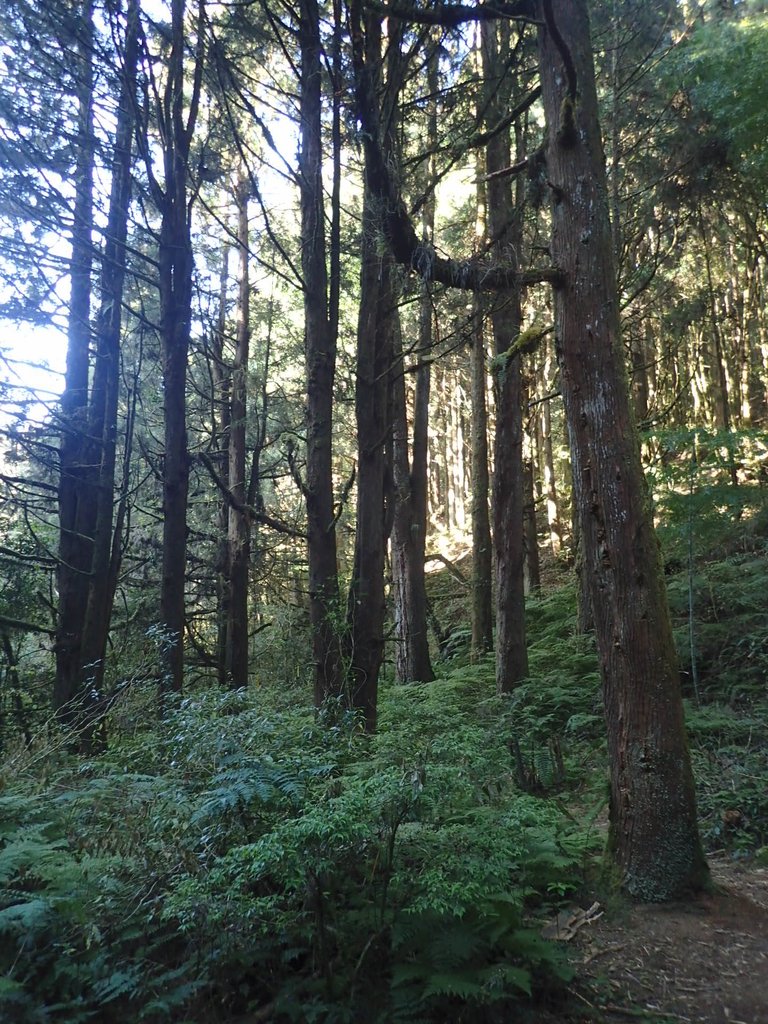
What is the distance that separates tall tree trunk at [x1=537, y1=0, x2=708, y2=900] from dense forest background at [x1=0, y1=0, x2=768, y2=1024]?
2 cm

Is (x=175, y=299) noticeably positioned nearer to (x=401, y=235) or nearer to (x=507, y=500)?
(x=401, y=235)

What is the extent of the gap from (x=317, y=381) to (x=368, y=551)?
1.97 metres

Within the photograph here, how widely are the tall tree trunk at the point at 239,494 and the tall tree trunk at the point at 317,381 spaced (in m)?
2.87

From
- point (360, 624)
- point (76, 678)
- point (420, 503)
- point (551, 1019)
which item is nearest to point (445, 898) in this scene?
point (551, 1019)

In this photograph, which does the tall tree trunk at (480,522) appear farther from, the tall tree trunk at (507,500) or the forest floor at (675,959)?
the forest floor at (675,959)

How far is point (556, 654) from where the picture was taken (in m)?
11.4

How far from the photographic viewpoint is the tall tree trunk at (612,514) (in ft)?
13.6

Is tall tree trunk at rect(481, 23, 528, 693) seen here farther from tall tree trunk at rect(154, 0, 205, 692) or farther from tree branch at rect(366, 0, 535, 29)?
tall tree trunk at rect(154, 0, 205, 692)

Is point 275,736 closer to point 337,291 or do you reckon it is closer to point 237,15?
point 337,291

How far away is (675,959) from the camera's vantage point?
11.5 feet

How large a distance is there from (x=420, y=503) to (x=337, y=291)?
648 centimetres

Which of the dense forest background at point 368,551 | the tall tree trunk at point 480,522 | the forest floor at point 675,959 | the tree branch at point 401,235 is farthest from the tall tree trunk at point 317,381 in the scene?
the tall tree trunk at point 480,522

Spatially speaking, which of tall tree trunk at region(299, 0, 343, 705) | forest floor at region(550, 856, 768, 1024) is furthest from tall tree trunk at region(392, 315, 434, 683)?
forest floor at region(550, 856, 768, 1024)

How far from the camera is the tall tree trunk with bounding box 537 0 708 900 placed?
414 centimetres
